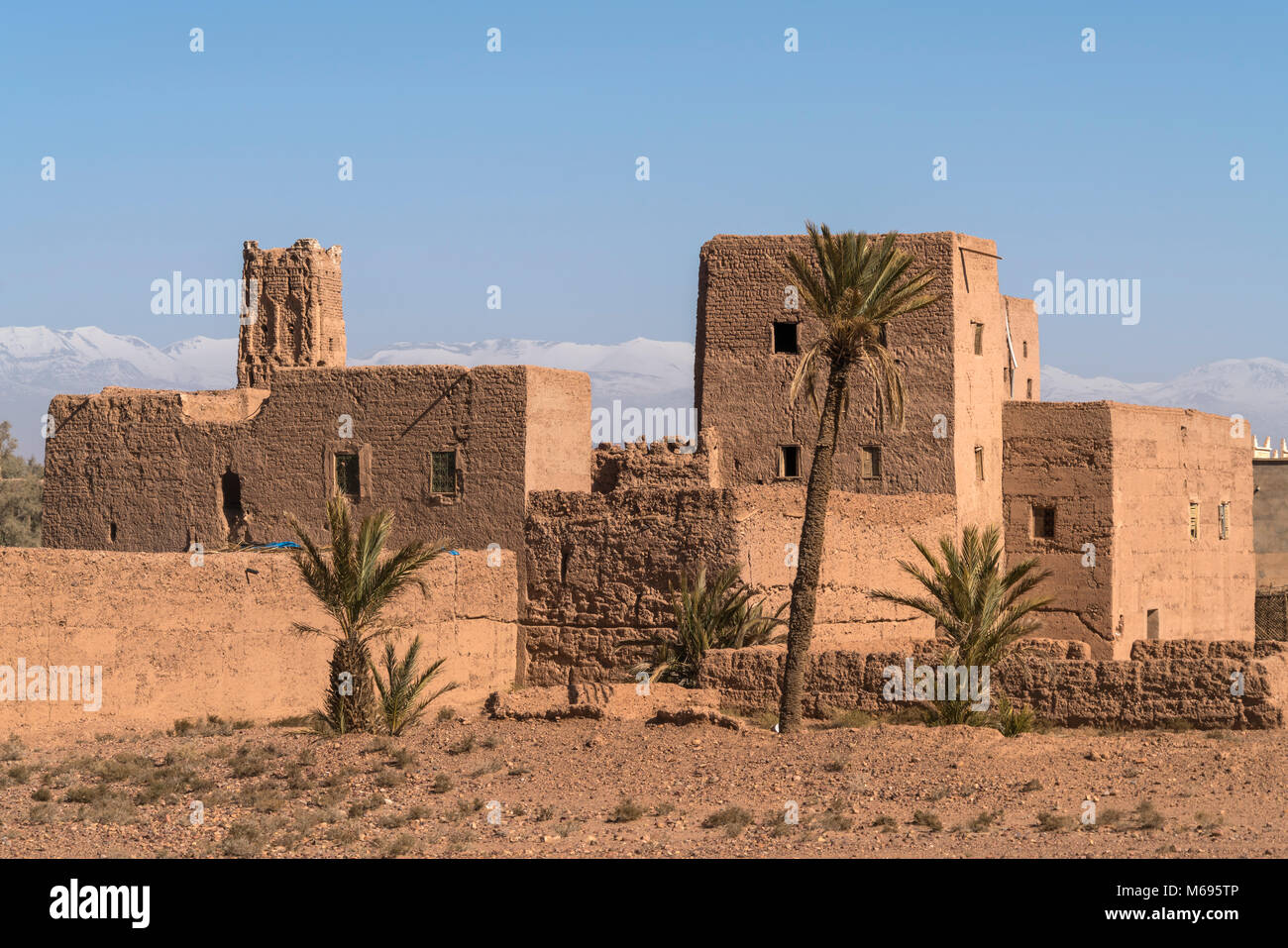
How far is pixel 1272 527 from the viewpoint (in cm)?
4347

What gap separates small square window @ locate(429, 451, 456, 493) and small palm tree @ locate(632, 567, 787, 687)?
516cm

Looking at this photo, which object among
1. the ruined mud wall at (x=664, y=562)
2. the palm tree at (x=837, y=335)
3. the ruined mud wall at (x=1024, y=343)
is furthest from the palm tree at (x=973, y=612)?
the ruined mud wall at (x=1024, y=343)

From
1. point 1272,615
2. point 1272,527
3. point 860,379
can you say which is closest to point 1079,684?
point 860,379

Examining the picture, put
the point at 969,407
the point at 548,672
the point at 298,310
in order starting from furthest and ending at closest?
the point at 298,310, the point at 969,407, the point at 548,672

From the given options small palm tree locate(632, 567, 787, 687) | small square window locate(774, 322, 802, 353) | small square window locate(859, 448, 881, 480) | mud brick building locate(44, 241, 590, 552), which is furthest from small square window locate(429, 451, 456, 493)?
small square window locate(859, 448, 881, 480)

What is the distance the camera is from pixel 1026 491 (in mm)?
29422

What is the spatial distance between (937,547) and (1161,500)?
730cm

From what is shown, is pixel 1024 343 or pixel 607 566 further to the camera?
pixel 1024 343

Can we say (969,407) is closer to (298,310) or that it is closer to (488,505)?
(488,505)

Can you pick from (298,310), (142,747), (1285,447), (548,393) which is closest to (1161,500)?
(548,393)

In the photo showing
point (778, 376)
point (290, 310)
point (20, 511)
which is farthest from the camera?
point (20, 511)

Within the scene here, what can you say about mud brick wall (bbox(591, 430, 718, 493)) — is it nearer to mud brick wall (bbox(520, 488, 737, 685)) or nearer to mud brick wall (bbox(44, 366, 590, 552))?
mud brick wall (bbox(44, 366, 590, 552))

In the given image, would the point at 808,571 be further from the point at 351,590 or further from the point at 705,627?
the point at 351,590

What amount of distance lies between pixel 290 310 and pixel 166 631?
15455 mm
